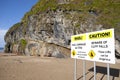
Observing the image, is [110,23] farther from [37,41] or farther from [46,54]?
[37,41]

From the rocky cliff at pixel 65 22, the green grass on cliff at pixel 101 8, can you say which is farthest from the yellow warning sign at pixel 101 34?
the green grass on cliff at pixel 101 8

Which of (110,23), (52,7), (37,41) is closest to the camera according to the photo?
(110,23)

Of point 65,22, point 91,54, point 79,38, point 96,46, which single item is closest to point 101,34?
point 96,46

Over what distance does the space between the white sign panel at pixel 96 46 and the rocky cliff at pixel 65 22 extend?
15.9 metres

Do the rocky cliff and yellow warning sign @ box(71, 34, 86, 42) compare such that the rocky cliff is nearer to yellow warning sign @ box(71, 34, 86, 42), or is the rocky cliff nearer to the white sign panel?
yellow warning sign @ box(71, 34, 86, 42)

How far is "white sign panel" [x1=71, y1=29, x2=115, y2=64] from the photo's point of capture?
969cm

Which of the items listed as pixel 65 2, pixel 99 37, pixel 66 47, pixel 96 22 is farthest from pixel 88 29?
pixel 99 37

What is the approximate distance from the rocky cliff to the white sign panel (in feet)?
52.0

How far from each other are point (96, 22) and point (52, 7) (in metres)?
10.9

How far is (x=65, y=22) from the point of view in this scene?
3459cm

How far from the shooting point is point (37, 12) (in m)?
42.9

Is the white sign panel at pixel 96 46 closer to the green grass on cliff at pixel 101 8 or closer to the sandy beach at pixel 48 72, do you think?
the sandy beach at pixel 48 72

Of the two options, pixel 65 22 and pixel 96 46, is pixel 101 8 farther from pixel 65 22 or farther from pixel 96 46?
pixel 96 46

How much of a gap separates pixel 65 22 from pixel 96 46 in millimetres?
24087
